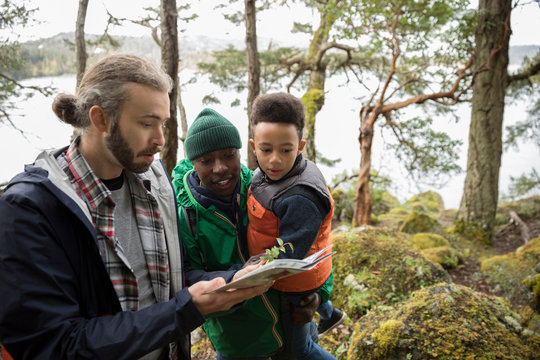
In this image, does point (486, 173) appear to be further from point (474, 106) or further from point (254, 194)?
point (254, 194)

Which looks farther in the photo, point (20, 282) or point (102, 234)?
point (102, 234)

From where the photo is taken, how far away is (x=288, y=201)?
1590 millimetres

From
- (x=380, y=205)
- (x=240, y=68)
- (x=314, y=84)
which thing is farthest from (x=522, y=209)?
(x=240, y=68)

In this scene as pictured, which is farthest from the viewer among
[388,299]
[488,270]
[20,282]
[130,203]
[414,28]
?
[414,28]

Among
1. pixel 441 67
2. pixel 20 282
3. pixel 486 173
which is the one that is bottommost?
pixel 486 173

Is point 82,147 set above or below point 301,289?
above

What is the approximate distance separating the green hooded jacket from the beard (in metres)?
0.39

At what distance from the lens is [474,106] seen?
6668 millimetres

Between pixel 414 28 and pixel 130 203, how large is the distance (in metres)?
6.85

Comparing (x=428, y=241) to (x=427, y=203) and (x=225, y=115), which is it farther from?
(x=427, y=203)

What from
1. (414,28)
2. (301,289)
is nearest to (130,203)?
(301,289)

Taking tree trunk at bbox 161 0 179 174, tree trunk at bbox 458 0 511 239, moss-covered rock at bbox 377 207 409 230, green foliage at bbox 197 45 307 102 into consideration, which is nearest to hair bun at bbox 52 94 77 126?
tree trunk at bbox 161 0 179 174

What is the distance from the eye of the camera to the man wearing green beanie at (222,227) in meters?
1.68

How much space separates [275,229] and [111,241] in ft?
2.63
